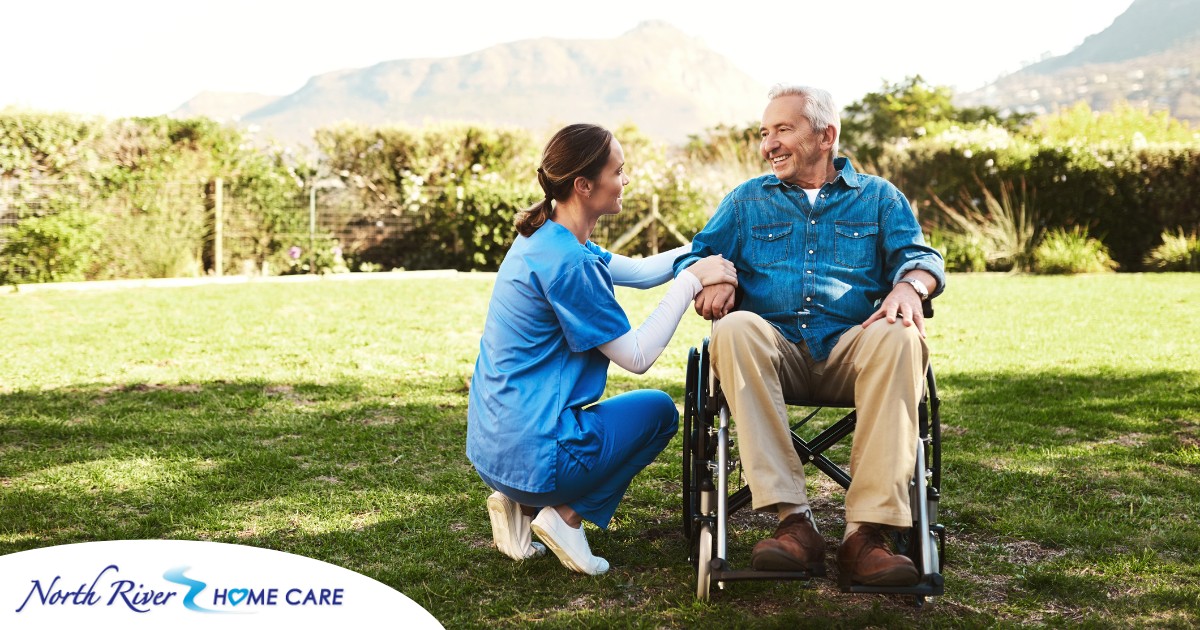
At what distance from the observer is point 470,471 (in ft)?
12.9

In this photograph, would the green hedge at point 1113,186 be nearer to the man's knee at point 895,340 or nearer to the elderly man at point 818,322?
the elderly man at point 818,322

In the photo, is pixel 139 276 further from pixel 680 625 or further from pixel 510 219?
pixel 680 625

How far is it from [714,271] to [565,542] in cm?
89

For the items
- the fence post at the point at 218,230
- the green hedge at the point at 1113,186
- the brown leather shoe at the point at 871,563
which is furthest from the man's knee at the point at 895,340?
the green hedge at the point at 1113,186

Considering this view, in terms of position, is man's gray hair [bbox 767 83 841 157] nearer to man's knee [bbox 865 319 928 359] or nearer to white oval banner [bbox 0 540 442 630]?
man's knee [bbox 865 319 928 359]

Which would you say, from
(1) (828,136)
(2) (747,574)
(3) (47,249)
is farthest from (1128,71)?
(2) (747,574)

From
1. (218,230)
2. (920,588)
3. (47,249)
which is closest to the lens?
(920,588)

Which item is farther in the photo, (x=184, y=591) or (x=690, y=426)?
(x=690, y=426)

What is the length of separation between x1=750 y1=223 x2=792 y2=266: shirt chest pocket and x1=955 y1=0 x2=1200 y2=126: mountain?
5276cm

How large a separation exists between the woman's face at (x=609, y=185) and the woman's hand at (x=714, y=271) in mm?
303

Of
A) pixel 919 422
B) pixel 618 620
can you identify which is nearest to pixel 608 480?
pixel 618 620

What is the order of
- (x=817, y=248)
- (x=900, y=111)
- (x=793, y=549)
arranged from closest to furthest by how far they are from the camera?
(x=793, y=549)
(x=817, y=248)
(x=900, y=111)

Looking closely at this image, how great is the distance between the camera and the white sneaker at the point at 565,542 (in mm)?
2842

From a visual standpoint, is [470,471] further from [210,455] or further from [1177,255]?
[1177,255]
